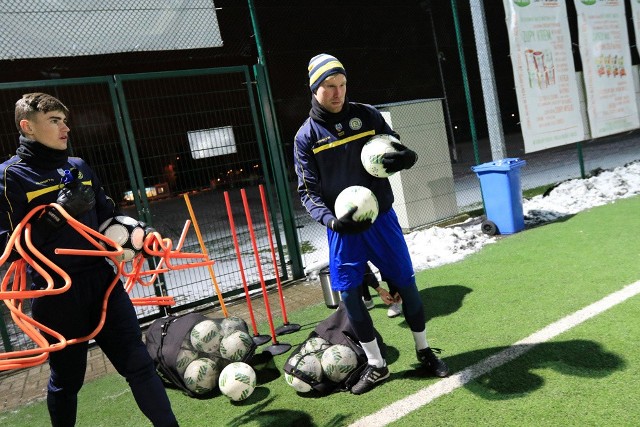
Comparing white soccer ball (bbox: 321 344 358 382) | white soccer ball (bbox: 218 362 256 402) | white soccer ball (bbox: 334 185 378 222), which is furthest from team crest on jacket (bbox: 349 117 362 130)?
white soccer ball (bbox: 218 362 256 402)

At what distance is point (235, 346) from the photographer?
3.61 m

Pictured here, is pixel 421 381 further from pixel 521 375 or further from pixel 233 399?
pixel 233 399

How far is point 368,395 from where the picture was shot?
3.05m

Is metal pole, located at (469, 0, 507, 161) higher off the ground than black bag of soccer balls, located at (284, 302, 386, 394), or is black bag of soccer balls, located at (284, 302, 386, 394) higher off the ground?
metal pole, located at (469, 0, 507, 161)

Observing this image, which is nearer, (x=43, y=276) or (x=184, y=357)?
(x=43, y=276)

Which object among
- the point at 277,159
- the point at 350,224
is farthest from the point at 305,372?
the point at 277,159

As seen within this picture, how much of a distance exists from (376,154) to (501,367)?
1.61 metres

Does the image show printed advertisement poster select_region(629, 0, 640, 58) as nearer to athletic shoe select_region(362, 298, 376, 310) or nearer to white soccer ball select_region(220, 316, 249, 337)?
athletic shoe select_region(362, 298, 376, 310)

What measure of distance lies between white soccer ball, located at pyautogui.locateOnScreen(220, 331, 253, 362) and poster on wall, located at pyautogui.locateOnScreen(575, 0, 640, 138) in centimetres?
824

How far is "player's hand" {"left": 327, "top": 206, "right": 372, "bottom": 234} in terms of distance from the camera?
2.68 metres

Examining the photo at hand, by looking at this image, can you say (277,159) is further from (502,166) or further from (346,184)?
(346,184)

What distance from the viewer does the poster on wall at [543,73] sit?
7582 millimetres

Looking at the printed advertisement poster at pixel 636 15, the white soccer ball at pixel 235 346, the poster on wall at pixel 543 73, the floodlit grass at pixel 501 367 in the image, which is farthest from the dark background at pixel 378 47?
the white soccer ball at pixel 235 346

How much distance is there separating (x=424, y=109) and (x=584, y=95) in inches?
142
